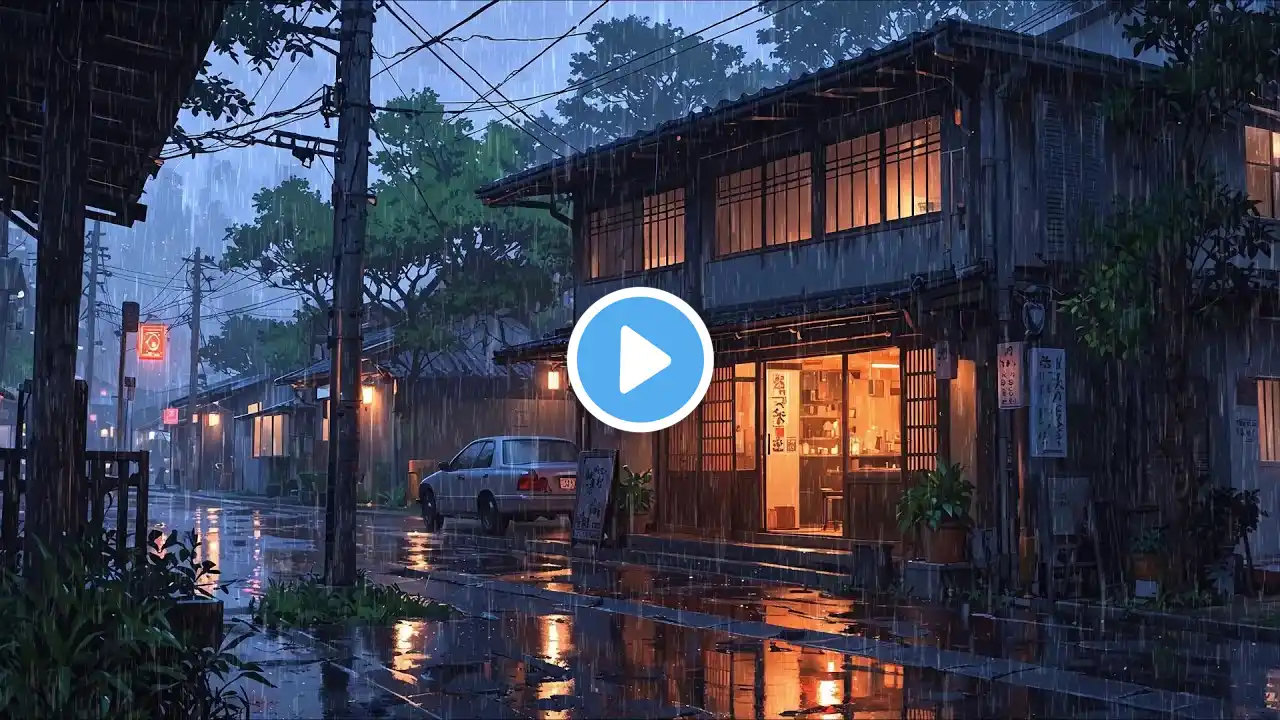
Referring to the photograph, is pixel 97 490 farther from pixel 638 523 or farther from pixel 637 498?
pixel 638 523

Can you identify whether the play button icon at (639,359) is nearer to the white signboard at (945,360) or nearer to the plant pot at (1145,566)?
the white signboard at (945,360)

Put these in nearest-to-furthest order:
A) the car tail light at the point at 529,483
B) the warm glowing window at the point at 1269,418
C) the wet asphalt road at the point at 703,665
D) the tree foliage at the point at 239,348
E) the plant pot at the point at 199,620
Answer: the plant pot at the point at 199,620
the wet asphalt road at the point at 703,665
the warm glowing window at the point at 1269,418
the car tail light at the point at 529,483
the tree foliage at the point at 239,348

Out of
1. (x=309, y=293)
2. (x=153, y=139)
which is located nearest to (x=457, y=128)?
(x=309, y=293)

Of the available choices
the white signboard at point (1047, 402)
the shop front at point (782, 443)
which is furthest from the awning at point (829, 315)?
the white signboard at point (1047, 402)

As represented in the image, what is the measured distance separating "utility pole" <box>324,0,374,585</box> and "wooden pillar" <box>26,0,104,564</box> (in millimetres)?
6674

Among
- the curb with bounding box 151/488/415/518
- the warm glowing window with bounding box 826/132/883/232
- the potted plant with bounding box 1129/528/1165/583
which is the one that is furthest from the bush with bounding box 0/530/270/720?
the curb with bounding box 151/488/415/518

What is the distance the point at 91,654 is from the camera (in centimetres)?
662

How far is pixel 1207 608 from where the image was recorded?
47.1ft

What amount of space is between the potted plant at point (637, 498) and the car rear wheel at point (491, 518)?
12.8 ft

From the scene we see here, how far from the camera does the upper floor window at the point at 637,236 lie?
23.2 m

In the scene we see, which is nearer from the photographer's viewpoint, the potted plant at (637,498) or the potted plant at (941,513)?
A: the potted plant at (941,513)

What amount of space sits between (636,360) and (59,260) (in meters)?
5.97

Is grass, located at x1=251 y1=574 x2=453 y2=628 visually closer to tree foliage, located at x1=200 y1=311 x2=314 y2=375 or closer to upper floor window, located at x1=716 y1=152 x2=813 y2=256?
upper floor window, located at x1=716 y1=152 x2=813 y2=256

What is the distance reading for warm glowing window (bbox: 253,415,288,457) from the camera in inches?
2147
